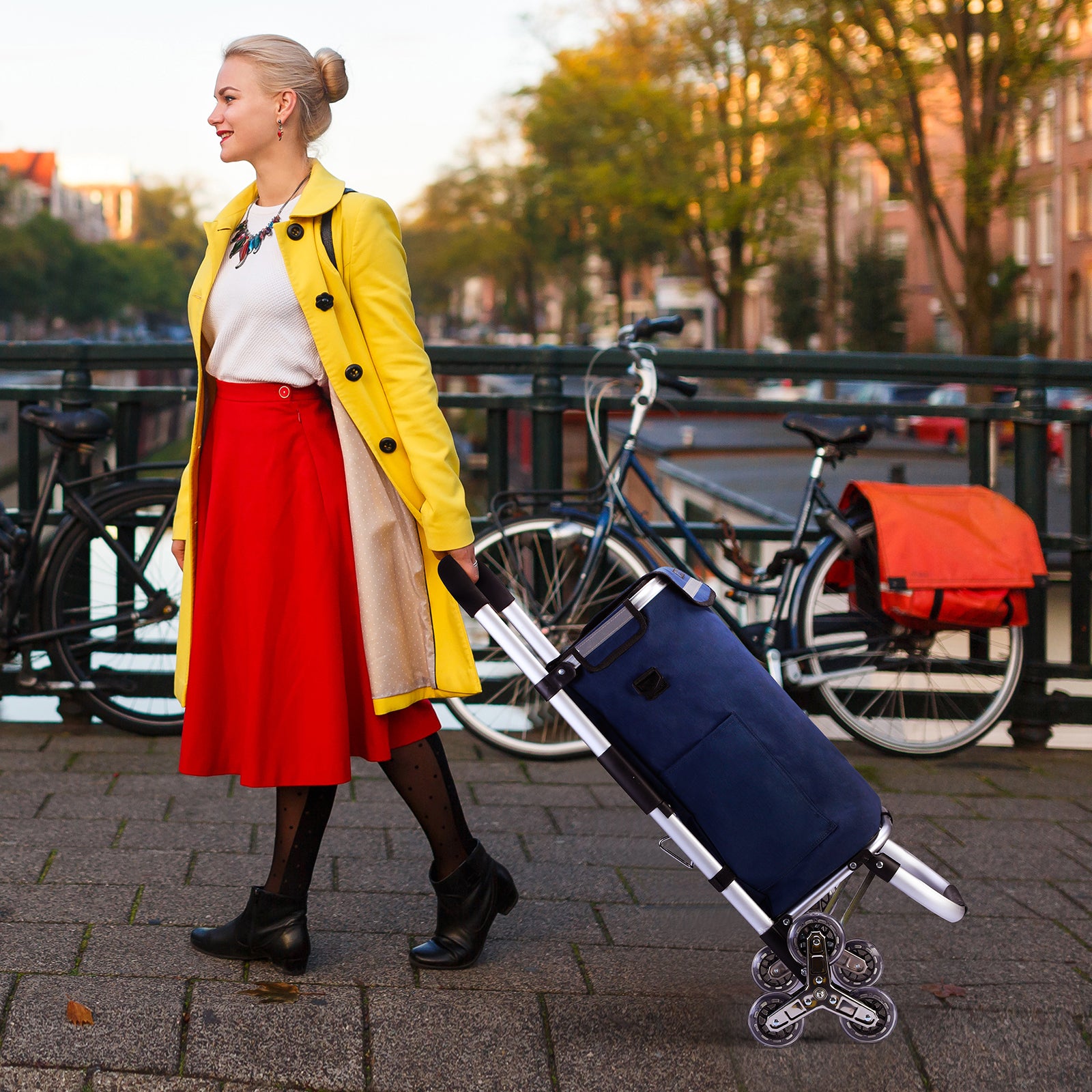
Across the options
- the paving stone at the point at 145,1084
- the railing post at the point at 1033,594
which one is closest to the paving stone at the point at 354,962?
the paving stone at the point at 145,1084

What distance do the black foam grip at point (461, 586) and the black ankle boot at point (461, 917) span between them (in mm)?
563

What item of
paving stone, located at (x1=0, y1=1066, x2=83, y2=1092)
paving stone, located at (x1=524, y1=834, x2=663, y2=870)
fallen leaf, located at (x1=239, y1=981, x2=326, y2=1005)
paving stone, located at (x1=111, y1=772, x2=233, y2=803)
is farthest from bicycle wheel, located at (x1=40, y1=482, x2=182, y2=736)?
paving stone, located at (x1=0, y1=1066, x2=83, y2=1092)

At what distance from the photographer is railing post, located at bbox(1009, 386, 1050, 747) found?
16.3 feet

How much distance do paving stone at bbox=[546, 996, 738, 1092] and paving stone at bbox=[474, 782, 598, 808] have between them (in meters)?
1.36

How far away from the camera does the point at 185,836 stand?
11.9ft

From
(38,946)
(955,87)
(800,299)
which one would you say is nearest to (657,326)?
(38,946)

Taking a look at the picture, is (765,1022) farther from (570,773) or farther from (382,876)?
(570,773)

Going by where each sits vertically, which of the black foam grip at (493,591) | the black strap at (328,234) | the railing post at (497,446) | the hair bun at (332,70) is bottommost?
the black foam grip at (493,591)

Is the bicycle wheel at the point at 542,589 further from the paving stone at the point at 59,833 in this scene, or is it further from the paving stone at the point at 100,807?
the paving stone at the point at 59,833

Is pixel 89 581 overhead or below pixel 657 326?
below

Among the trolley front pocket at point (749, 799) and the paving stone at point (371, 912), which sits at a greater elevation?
the trolley front pocket at point (749, 799)

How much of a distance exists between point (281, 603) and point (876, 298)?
48.3 meters

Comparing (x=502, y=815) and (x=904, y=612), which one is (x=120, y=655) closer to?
(x=502, y=815)

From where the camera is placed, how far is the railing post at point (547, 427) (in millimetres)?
4914
